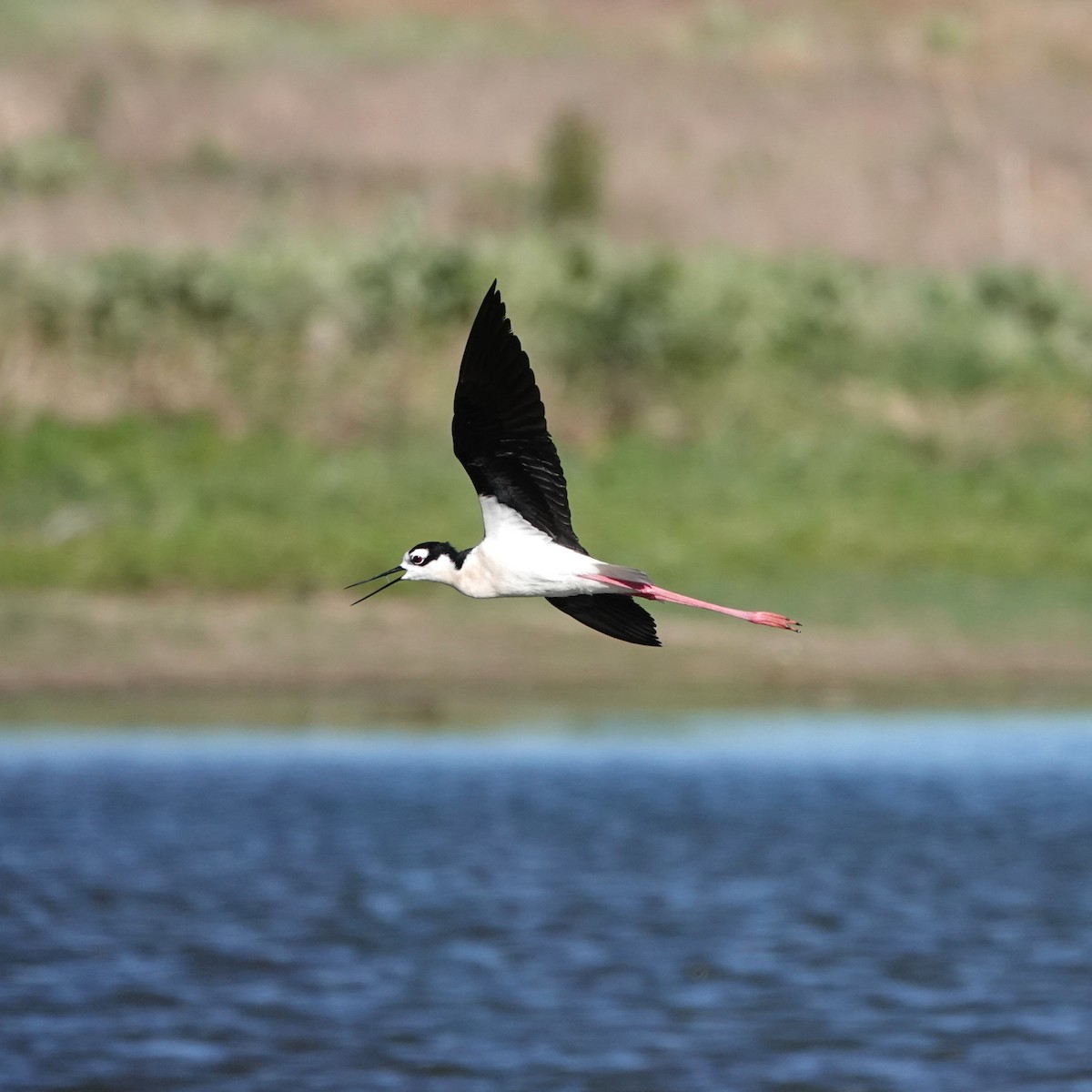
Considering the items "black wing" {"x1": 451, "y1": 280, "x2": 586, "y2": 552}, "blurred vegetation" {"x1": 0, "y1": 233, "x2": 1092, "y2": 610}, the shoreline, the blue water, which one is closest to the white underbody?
"black wing" {"x1": 451, "y1": 280, "x2": 586, "y2": 552}

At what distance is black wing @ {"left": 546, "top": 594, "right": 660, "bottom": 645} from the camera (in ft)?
29.5

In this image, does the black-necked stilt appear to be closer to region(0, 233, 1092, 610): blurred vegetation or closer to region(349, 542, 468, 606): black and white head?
region(349, 542, 468, 606): black and white head

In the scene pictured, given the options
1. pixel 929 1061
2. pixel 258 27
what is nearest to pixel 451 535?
pixel 929 1061

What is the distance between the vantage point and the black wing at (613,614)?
29.5 feet

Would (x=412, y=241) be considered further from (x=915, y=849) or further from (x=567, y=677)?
(x=915, y=849)

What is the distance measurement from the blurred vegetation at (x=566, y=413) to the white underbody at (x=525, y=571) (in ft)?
53.5

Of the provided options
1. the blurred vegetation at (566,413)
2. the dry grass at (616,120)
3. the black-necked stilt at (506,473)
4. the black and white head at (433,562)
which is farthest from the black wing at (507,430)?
the dry grass at (616,120)

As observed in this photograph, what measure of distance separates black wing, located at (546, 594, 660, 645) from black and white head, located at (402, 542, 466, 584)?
18.3 inches

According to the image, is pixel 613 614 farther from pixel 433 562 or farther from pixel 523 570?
pixel 433 562

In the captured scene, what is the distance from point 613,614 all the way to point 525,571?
69 cm

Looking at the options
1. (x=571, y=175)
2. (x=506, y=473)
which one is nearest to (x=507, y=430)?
(x=506, y=473)

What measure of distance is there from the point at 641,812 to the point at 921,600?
20.0 feet

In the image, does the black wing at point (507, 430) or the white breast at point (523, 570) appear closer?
the white breast at point (523, 570)

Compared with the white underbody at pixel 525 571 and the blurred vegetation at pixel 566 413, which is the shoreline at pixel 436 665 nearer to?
the blurred vegetation at pixel 566 413
